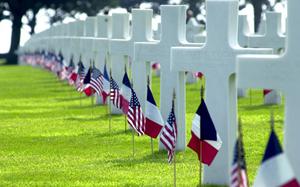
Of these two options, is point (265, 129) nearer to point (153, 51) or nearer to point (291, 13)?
point (153, 51)

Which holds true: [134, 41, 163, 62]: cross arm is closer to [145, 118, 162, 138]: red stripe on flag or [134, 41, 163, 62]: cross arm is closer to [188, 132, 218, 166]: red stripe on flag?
[145, 118, 162, 138]: red stripe on flag

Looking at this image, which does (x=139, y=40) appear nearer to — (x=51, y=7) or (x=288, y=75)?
(x=288, y=75)

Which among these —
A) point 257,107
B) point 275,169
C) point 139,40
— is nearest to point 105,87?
point 139,40

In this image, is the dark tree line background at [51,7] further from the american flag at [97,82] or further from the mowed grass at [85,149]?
the american flag at [97,82]

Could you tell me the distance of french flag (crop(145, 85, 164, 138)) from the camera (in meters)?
22.7

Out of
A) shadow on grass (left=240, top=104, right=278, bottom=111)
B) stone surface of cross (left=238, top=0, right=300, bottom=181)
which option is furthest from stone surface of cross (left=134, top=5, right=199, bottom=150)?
shadow on grass (left=240, top=104, right=278, bottom=111)

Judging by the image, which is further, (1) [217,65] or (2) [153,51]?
(2) [153,51]

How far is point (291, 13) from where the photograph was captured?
1516cm

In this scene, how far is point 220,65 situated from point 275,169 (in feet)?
21.8

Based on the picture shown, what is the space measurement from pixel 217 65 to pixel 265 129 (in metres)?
11.2

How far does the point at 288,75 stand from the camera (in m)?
15.2

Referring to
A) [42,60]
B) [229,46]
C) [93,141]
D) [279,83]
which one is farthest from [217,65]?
[42,60]

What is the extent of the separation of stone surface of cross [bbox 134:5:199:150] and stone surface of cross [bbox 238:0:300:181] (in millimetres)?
9274

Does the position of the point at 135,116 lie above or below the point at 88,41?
below
